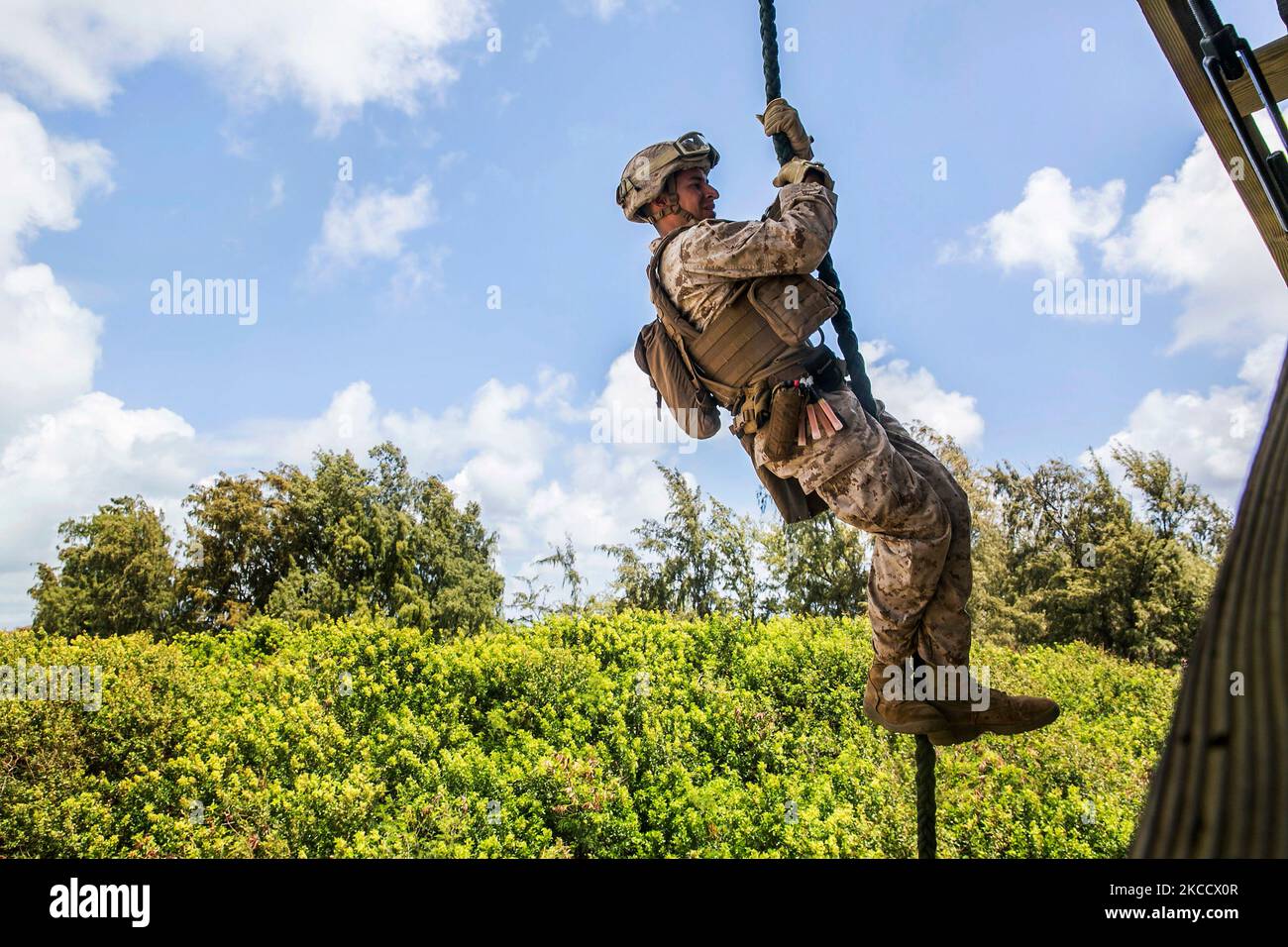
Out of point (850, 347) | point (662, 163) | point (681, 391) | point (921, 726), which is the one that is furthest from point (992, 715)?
point (662, 163)

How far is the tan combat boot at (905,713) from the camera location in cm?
308

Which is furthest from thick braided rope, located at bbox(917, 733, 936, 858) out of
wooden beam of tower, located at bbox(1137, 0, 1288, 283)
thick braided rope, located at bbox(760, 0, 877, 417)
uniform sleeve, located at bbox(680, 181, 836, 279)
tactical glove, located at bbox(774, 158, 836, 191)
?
tactical glove, located at bbox(774, 158, 836, 191)

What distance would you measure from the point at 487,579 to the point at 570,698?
21.1m

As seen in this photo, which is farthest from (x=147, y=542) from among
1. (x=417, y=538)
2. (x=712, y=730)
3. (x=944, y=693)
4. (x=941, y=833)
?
(x=944, y=693)

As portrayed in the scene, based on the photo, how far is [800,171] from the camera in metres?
3.28

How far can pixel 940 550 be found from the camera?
309 centimetres

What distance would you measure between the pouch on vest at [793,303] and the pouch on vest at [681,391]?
44 cm

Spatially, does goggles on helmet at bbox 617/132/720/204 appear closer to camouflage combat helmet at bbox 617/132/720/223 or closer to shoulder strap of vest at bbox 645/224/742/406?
camouflage combat helmet at bbox 617/132/720/223

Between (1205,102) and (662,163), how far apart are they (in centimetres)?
204

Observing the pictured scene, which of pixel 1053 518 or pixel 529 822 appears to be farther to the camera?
pixel 1053 518

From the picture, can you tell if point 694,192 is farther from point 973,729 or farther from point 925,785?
point 925,785

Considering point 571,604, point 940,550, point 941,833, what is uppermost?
point 571,604
